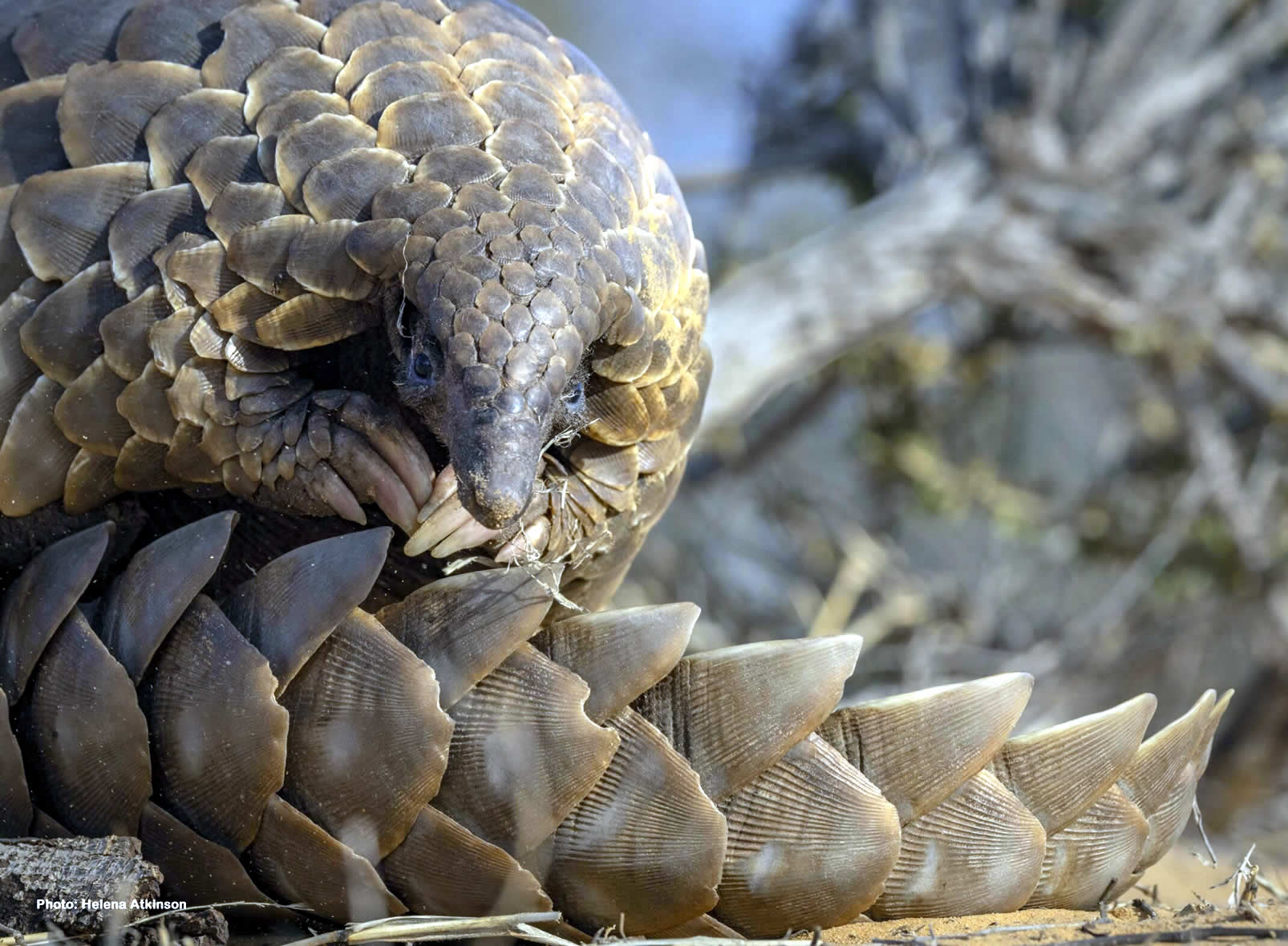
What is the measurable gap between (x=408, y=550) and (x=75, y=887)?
2.16 ft

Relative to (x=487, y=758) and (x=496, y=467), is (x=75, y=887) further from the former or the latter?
(x=496, y=467)

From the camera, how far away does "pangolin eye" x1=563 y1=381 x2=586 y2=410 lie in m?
2.02

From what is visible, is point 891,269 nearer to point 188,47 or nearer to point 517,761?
point 188,47

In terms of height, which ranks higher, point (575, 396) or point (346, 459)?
point (575, 396)

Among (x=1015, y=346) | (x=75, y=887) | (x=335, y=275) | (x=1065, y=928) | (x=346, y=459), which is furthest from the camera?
(x=1015, y=346)

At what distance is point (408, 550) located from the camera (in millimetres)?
2068

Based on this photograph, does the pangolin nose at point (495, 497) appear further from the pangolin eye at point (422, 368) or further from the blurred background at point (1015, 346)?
the blurred background at point (1015, 346)

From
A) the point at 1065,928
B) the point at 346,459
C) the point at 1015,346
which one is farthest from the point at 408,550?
the point at 1015,346

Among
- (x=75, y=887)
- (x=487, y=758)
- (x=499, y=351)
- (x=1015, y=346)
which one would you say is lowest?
(x=1015, y=346)

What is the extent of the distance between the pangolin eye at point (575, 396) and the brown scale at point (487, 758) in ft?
0.98

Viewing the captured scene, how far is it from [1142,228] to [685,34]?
6.99 metres

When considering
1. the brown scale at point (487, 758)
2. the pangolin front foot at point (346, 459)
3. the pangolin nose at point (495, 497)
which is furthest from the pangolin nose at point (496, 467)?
the pangolin front foot at point (346, 459)

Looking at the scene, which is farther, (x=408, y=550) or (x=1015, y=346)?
(x=1015, y=346)

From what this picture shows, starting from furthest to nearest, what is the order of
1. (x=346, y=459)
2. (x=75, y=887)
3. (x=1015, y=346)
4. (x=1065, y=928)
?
(x=1015, y=346)
(x=346, y=459)
(x=1065, y=928)
(x=75, y=887)
